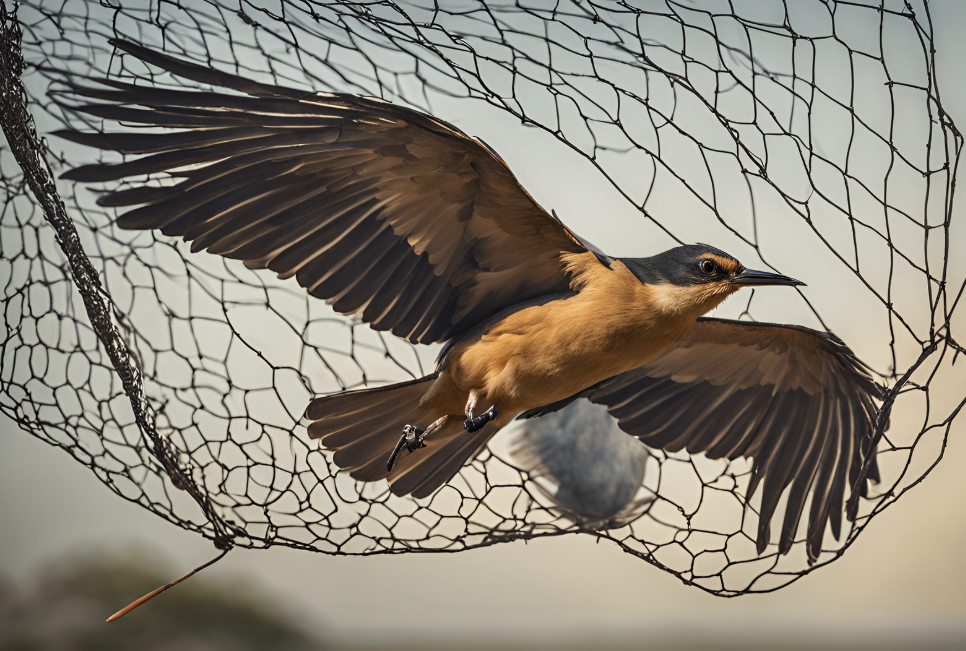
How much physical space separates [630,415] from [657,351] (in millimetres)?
206

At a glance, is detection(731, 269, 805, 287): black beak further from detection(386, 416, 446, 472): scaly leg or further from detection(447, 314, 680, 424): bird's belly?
Result: detection(386, 416, 446, 472): scaly leg

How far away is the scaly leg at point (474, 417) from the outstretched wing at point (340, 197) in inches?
3.1

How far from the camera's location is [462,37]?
91cm

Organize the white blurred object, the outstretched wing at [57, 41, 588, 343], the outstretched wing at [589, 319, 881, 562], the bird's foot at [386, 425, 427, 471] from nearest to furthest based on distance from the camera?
the outstretched wing at [57, 41, 588, 343] → the bird's foot at [386, 425, 427, 471] → the outstretched wing at [589, 319, 881, 562] → the white blurred object

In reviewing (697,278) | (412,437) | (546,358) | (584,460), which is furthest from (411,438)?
(584,460)

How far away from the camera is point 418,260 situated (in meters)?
0.86

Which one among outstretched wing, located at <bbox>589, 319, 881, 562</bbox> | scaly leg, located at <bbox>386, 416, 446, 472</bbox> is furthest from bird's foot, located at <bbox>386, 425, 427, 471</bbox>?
outstretched wing, located at <bbox>589, 319, 881, 562</bbox>

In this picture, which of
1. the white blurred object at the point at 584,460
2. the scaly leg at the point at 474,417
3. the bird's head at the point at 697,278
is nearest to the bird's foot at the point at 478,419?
the scaly leg at the point at 474,417

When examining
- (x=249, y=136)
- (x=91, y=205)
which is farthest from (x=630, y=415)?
(x=91, y=205)

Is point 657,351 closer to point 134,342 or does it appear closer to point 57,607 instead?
point 134,342

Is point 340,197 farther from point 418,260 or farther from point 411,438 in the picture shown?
point 411,438

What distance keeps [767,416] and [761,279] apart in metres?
0.30

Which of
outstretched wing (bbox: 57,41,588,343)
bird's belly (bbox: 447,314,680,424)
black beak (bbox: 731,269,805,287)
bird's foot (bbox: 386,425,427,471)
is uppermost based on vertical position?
outstretched wing (bbox: 57,41,588,343)

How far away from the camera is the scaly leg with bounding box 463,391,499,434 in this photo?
82 centimetres
